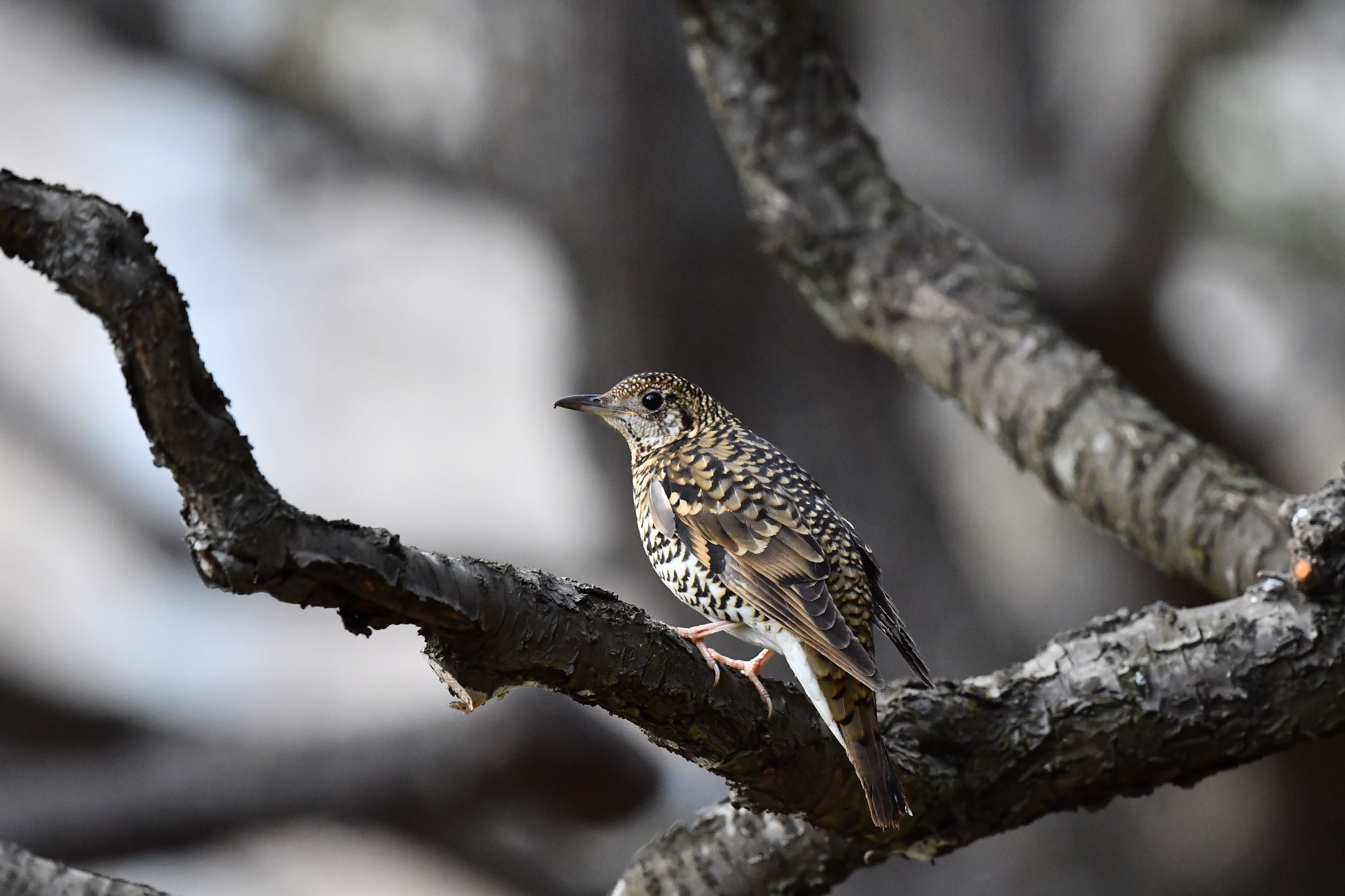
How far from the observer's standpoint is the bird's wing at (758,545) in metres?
2.10

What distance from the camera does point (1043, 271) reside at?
17.9 feet

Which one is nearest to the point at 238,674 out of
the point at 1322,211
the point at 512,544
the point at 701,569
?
the point at 512,544

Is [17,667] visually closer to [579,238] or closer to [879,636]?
[579,238]

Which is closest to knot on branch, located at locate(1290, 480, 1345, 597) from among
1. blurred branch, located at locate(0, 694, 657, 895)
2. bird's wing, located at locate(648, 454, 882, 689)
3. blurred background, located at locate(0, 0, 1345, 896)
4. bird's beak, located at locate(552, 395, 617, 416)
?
bird's wing, located at locate(648, 454, 882, 689)

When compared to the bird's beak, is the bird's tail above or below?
below

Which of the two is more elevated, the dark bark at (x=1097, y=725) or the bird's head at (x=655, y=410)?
the bird's head at (x=655, y=410)

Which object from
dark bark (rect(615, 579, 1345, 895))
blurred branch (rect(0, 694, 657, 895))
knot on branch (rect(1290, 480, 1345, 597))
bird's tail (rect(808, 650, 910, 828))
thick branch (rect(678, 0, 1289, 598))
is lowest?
bird's tail (rect(808, 650, 910, 828))

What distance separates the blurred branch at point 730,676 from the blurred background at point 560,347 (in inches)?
96.6

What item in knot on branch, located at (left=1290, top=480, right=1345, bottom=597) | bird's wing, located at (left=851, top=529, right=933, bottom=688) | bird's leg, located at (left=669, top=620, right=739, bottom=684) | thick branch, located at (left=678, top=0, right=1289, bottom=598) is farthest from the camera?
thick branch, located at (left=678, top=0, right=1289, bottom=598)

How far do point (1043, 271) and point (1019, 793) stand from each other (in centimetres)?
327

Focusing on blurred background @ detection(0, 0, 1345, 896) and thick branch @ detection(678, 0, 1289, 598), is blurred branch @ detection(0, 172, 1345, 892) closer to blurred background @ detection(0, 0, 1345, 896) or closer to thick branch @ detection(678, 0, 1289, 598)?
thick branch @ detection(678, 0, 1289, 598)

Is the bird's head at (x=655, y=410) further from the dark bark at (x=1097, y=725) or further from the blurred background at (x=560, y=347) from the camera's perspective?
the blurred background at (x=560, y=347)

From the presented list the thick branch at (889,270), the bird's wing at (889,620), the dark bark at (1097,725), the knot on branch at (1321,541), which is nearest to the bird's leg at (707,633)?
the bird's wing at (889,620)

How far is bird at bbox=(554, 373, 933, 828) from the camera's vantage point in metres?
2.09
